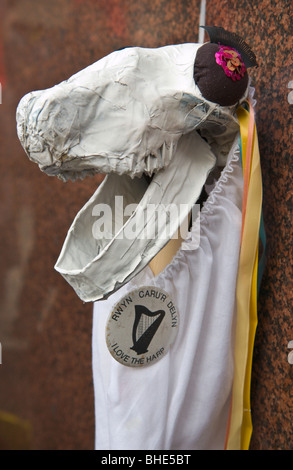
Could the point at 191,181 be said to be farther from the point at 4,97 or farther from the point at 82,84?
the point at 4,97

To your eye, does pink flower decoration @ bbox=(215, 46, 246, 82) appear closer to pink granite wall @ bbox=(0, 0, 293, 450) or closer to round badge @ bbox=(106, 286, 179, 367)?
pink granite wall @ bbox=(0, 0, 293, 450)

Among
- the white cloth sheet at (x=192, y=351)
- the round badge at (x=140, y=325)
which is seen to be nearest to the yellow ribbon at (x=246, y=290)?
the white cloth sheet at (x=192, y=351)

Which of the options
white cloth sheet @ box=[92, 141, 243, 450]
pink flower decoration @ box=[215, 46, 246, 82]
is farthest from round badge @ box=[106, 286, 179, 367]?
pink flower decoration @ box=[215, 46, 246, 82]

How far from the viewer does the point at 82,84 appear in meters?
1.00

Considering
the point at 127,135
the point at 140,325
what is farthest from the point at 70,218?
the point at 127,135

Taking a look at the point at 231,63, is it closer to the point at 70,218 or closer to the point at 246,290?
the point at 246,290

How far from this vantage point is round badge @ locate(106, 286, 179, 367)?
3.75ft

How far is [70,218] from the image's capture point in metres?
1.86

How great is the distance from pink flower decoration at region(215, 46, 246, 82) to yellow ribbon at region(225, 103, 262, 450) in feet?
0.29

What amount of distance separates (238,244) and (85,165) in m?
0.36

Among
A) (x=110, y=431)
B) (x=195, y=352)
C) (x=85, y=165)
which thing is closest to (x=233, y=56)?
(x=85, y=165)

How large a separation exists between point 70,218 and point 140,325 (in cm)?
78

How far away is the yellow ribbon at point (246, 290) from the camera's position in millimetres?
1121

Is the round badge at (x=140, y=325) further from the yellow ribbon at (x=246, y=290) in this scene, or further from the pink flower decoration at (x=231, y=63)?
the pink flower decoration at (x=231, y=63)
